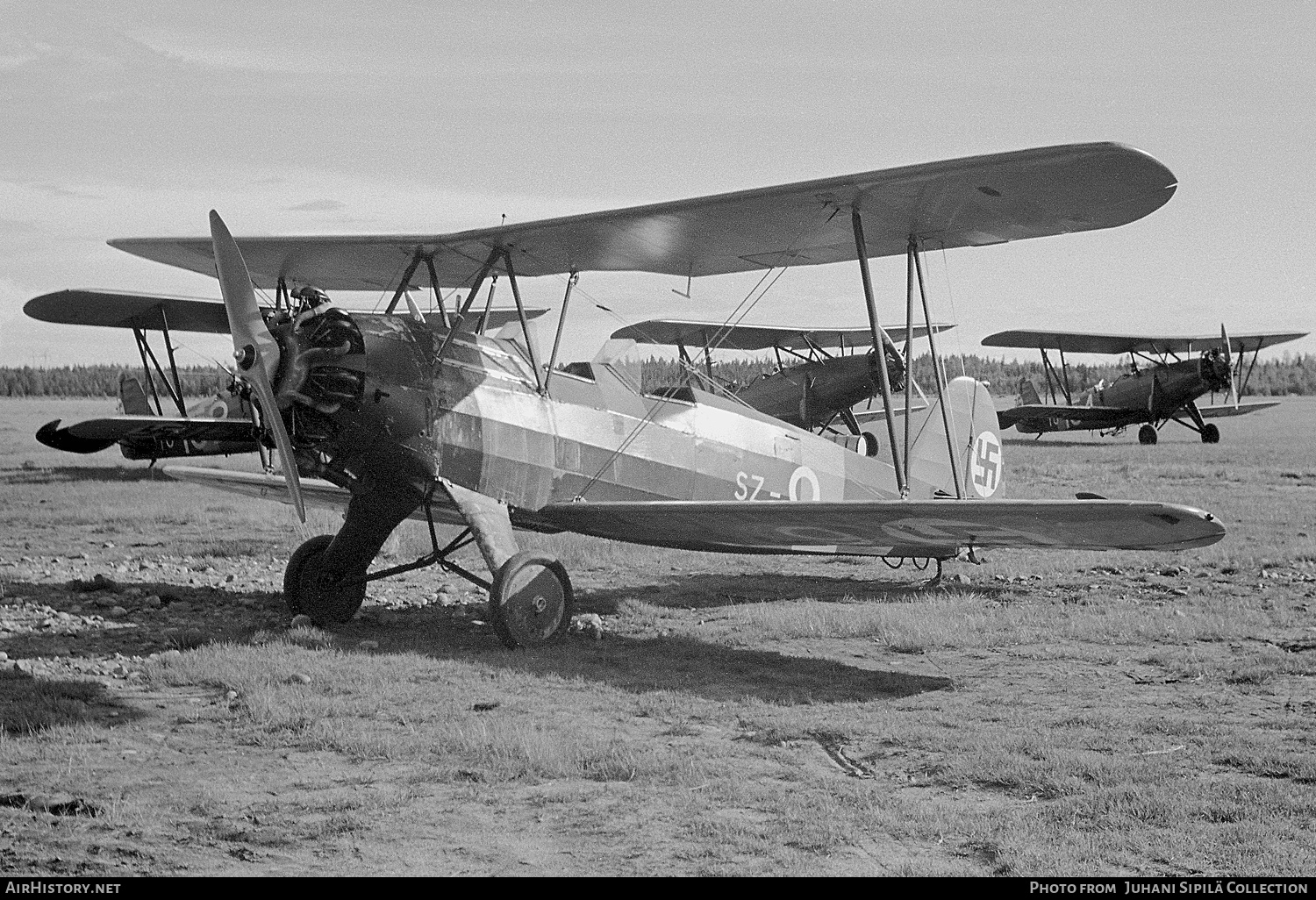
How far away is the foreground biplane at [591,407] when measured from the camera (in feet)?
22.0

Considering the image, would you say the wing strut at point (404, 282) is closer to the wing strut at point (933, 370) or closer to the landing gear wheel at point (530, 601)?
the landing gear wheel at point (530, 601)

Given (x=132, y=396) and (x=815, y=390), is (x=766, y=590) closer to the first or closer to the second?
(x=815, y=390)

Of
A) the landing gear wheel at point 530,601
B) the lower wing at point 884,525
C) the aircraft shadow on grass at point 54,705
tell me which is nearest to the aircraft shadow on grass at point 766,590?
the lower wing at point 884,525

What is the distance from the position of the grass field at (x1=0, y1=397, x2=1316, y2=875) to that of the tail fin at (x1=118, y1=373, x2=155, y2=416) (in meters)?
10.1

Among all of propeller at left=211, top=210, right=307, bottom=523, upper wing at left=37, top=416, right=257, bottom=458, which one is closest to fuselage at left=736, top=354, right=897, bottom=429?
upper wing at left=37, top=416, right=257, bottom=458

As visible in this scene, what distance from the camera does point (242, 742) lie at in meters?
5.32

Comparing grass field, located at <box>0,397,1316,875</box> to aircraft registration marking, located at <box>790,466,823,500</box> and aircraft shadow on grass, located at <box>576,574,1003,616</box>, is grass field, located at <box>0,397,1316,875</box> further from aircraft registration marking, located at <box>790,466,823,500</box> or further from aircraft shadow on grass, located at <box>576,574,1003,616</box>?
aircraft registration marking, located at <box>790,466,823,500</box>

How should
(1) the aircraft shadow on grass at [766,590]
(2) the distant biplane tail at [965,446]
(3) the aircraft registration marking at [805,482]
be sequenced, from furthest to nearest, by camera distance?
(2) the distant biplane tail at [965,446]
(3) the aircraft registration marking at [805,482]
(1) the aircraft shadow on grass at [766,590]

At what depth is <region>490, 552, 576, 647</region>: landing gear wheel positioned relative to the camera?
7359 millimetres

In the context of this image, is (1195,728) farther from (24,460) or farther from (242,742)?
(24,460)

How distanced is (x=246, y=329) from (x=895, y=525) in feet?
12.9

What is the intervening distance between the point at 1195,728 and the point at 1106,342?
31.8 metres

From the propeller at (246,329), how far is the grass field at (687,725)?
4.78ft
